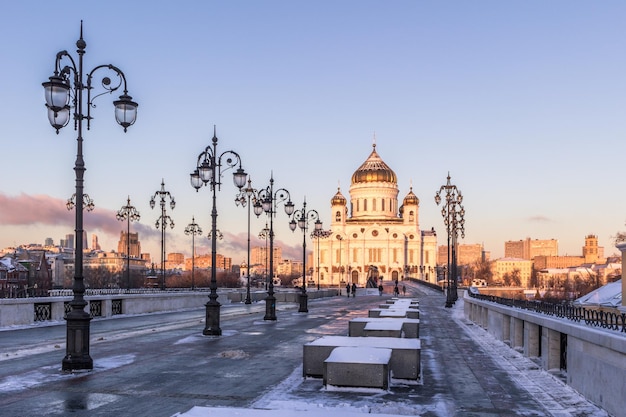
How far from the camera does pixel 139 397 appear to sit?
11.2m

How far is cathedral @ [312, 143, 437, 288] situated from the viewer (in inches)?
6358

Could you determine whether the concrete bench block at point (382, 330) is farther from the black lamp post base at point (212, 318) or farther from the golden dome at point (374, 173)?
the golden dome at point (374, 173)

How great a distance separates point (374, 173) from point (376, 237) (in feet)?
50.2

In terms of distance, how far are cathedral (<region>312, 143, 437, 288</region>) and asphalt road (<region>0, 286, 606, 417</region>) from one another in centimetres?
14097

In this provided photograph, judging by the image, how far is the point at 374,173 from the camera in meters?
163

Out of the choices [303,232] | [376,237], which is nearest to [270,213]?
[303,232]

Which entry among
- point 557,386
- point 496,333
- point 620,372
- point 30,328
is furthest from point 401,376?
point 30,328

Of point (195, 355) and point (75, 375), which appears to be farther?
point (195, 355)

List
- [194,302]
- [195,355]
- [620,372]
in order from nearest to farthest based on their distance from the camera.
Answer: [620,372] → [195,355] → [194,302]

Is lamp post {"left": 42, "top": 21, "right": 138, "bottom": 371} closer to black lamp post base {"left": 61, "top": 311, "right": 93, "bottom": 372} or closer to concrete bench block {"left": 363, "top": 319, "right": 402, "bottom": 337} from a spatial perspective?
A: black lamp post base {"left": 61, "top": 311, "right": 93, "bottom": 372}

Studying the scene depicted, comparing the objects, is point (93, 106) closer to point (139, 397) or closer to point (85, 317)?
point (85, 317)

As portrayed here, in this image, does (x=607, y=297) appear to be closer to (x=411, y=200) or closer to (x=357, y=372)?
(x=357, y=372)

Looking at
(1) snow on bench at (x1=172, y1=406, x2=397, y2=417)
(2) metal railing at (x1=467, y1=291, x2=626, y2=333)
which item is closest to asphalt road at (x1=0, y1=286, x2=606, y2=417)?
(2) metal railing at (x1=467, y1=291, x2=626, y2=333)

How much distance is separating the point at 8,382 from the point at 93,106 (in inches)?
241
